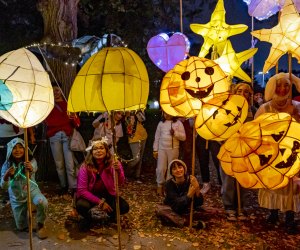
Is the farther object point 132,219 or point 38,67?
point 132,219

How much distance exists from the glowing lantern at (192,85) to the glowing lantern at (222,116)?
162 mm

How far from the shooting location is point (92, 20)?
41.4 feet

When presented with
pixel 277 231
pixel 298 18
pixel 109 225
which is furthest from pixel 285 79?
pixel 109 225

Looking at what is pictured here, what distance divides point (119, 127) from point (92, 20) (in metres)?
5.87

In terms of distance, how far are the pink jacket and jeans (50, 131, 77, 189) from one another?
1.66 meters

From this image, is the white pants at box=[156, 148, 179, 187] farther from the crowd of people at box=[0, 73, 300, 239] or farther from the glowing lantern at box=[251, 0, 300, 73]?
the glowing lantern at box=[251, 0, 300, 73]

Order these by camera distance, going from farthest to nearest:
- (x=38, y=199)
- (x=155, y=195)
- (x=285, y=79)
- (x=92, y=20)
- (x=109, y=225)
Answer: (x=92, y=20) → (x=155, y=195) → (x=109, y=225) → (x=38, y=199) → (x=285, y=79)

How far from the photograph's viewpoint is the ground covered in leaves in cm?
521

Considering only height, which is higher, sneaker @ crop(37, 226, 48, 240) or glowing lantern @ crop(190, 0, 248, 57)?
glowing lantern @ crop(190, 0, 248, 57)

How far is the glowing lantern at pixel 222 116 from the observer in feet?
14.8

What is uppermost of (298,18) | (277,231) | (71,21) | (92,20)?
(92,20)

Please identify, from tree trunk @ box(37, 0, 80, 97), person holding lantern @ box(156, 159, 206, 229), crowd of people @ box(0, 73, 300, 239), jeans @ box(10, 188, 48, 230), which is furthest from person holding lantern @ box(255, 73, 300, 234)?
tree trunk @ box(37, 0, 80, 97)

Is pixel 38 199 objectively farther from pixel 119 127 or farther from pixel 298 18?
pixel 298 18

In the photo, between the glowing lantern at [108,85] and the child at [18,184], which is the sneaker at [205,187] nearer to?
the child at [18,184]
